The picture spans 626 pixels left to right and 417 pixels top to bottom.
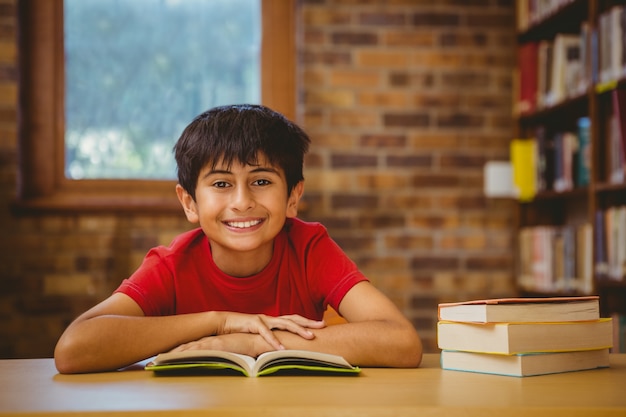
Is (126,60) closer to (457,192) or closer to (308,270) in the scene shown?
(457,192)

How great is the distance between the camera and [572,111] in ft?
11.7

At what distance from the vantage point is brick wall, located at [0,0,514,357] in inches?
146

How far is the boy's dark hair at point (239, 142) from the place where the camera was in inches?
63.3

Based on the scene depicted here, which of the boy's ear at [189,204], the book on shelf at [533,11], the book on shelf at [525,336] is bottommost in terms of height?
the book on shelf at [525,336]

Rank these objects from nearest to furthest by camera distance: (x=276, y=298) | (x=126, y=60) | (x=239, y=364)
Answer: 1. (x=239, y=364)
2. (x=276, y=298)
3. (x=126, y=60)

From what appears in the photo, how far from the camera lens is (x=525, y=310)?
4.02ft

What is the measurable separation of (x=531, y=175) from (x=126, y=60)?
1993 mm

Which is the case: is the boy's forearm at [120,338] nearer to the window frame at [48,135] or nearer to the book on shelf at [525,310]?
the book on shelf at [525,310]

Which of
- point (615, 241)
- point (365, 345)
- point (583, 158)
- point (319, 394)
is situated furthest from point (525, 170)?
point (319, 394)

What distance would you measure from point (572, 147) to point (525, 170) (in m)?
0.33

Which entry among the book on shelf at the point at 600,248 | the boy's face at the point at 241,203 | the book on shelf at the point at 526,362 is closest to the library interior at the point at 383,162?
the book on shelf at the point at 600,248

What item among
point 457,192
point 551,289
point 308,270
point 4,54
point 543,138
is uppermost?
point 4,54

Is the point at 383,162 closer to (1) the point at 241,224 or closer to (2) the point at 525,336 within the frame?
(1) the point at 241,224

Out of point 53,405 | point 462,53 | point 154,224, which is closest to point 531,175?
point 462,53
